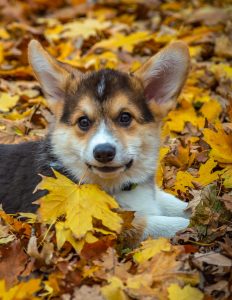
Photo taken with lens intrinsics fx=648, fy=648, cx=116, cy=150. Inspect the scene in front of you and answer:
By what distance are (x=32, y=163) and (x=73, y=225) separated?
126 centimetres

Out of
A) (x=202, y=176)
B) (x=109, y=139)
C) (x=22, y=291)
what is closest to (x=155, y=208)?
(x=202, y=176)

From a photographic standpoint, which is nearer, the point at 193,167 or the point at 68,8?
the point at 193,167

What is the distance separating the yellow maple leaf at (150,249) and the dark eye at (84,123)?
109 centimetres

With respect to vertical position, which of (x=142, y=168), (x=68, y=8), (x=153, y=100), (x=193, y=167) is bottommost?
(x=68, y=8)

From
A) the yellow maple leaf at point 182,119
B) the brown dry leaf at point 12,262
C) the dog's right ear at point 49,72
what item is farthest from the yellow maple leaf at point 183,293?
the yellow maple leaf at point 182,119

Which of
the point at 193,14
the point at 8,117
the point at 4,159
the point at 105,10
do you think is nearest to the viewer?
the point at 4,159

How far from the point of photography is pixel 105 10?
11328 mm

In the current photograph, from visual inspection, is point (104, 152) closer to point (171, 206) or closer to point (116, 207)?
point (116, 207)

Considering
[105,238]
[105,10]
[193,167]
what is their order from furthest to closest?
[105,10]
[193,167]
[105,238]

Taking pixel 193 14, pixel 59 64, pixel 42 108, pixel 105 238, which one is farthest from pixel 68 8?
pixel 105 238

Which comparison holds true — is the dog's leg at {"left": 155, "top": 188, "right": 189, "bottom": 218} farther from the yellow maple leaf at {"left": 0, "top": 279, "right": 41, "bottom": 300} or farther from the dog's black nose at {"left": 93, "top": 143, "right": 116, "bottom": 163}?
the yellow maple leaf at {"left": 0, "top": 279, "right": 41, "bottom": 300}

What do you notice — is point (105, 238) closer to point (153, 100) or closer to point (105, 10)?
point (153, 100)

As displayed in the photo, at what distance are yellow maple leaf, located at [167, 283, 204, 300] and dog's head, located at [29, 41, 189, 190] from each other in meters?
1.24

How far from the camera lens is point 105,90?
498cm
